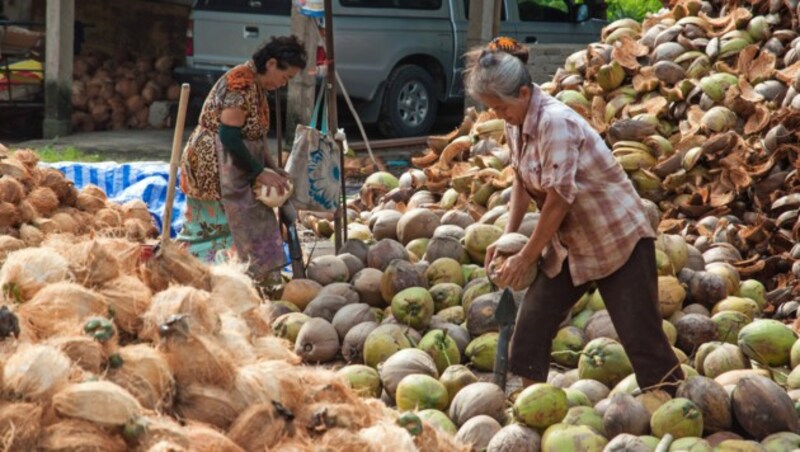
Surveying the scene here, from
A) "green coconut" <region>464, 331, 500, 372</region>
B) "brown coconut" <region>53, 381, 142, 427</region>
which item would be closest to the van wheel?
"green coconut" <region>464, 331, 500, 372</region>

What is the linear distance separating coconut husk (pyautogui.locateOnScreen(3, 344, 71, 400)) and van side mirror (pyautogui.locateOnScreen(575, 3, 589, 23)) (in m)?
11.9

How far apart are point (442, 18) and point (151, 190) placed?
562 centimetres

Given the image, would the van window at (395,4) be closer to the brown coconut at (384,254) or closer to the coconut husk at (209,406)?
the brown coconut at (384,254)

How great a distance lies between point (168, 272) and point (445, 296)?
2.73 metres

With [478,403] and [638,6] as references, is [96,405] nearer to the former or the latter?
[478,403]

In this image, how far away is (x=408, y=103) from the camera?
1325 cm

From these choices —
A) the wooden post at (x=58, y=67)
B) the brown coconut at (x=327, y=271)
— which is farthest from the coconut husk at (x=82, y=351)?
the wooden post at (x=58, y=67)

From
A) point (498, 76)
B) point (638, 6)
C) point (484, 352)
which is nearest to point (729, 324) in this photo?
point (484, 352)

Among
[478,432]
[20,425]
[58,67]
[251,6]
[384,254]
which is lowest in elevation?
[478,432]

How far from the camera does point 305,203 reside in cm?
673

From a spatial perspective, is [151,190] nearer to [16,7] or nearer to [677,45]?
[677,45]

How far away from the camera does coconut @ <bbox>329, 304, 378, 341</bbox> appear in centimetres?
590

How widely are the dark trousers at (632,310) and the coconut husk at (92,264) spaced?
6.53 feet

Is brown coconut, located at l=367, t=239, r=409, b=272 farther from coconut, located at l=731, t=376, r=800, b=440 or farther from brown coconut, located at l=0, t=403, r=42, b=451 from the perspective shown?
brown coconut, located at l=0, t=403, r=42, b=451
